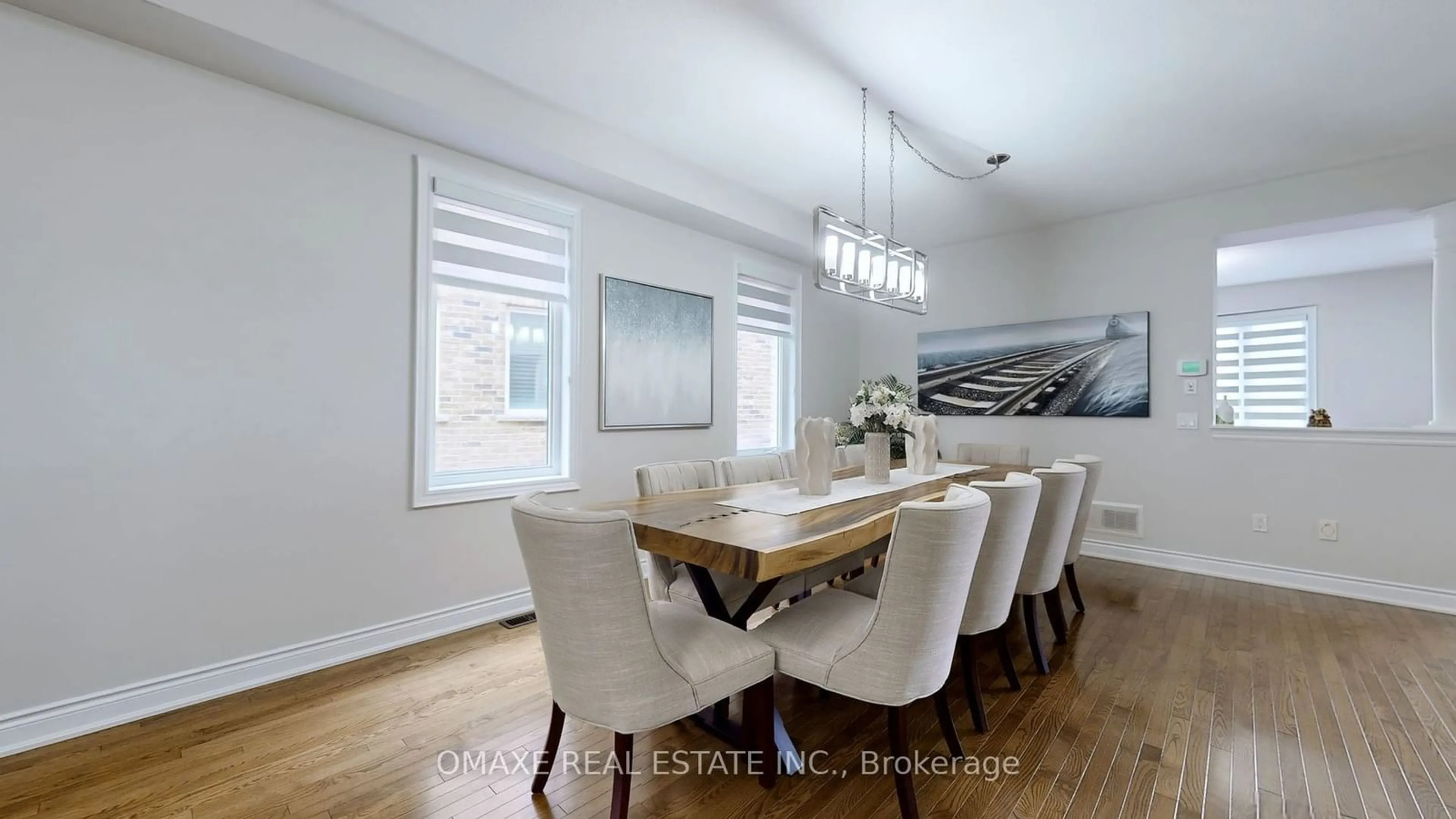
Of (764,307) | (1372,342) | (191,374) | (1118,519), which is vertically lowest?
(1118,519)

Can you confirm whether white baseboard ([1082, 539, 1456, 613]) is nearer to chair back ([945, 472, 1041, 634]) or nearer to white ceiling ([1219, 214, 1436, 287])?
white ceiling ([1219, 214, 1436, 287])

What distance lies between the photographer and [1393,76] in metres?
2.54

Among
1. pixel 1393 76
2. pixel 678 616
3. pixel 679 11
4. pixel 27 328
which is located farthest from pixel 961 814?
pixel 1393 76

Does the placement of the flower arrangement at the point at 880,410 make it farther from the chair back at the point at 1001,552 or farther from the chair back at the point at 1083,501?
the chair back at the point at 1083,501

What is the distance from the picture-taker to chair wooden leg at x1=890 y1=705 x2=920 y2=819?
148 cm

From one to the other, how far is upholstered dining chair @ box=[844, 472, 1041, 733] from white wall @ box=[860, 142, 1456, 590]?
2.93 m

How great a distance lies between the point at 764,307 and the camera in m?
4.82

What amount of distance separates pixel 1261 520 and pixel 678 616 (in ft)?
13.8

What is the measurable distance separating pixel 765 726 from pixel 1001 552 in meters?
0.93

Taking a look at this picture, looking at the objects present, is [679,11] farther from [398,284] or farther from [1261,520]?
[1261,520]

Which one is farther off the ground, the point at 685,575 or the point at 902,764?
the point at 685,575

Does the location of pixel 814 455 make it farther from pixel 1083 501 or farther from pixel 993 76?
pixel 993 76

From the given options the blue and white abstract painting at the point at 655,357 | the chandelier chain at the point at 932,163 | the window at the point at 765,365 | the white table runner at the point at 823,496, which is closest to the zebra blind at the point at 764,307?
the window at the point at 765,365

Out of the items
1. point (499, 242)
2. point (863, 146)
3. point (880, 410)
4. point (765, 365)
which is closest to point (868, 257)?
point (880, 410)
